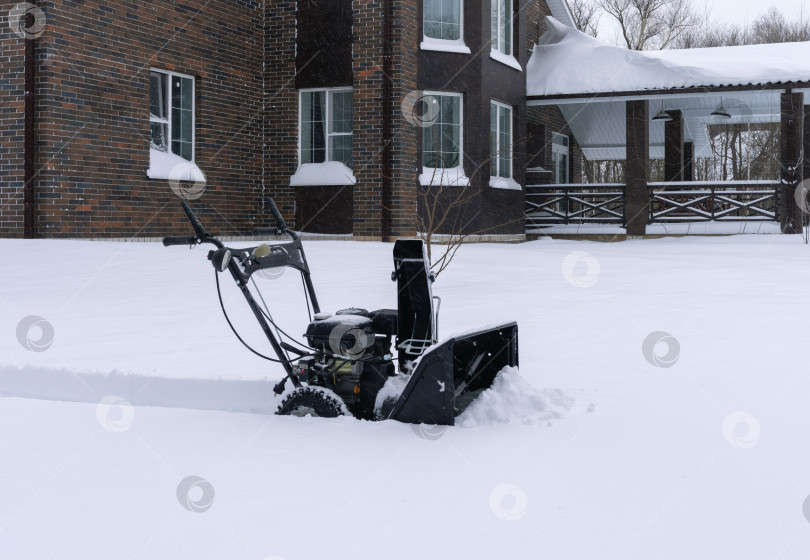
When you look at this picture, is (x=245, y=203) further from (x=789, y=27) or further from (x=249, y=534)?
(x=789, y=27)

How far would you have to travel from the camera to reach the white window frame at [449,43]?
50.9ft

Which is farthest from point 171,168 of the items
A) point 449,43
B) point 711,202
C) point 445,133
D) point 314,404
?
point 711,202

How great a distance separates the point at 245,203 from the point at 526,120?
23.4 ft

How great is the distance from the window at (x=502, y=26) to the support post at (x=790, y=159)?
17.1 ft

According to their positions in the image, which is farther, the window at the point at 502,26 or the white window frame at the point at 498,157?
the window at the point at 502,26

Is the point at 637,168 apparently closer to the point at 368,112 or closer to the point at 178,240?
the point at 368,112

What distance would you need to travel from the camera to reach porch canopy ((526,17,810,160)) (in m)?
17.1

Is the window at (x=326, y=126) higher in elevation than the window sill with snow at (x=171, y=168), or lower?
higher

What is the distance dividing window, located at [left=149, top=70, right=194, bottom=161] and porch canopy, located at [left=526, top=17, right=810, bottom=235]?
23.9ft

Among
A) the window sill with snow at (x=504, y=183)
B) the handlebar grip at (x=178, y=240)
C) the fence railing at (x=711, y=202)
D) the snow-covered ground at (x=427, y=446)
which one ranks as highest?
the window sill with snow at (x=504, y=183)

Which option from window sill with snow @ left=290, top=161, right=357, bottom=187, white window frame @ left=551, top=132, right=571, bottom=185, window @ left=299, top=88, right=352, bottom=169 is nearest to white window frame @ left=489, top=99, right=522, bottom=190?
window @ left=299, top=88, right=352, bottom=169

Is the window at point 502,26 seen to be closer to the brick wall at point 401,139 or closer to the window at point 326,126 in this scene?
the brick wall at point 401,139

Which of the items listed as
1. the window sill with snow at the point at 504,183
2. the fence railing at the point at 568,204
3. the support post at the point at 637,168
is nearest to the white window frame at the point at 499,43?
the window sill with snow at the point at 504,183

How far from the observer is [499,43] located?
17.5 m
